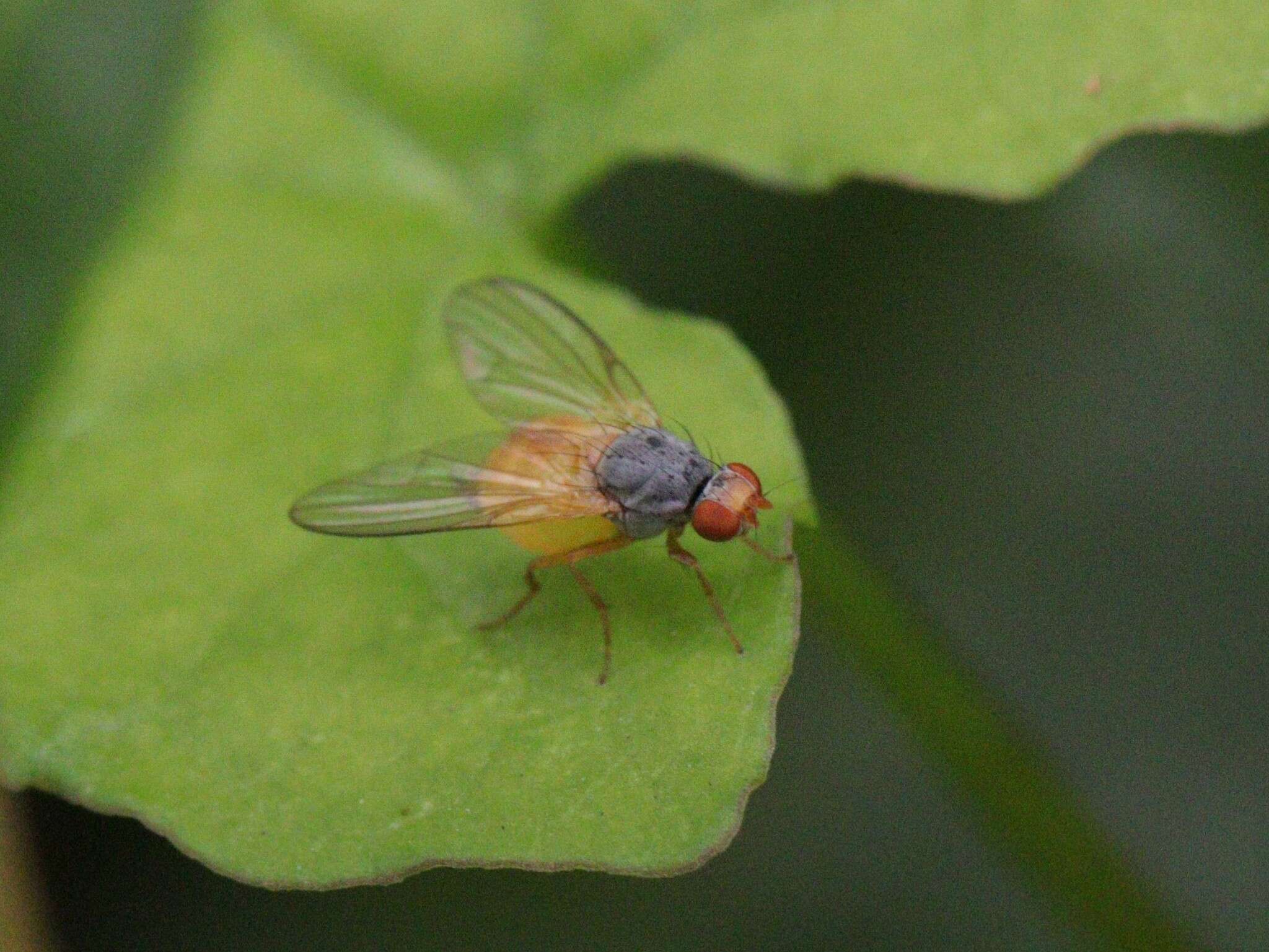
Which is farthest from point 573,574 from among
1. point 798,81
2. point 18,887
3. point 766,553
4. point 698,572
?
point 18,887

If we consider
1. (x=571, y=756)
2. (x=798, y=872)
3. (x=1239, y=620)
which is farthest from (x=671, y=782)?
(x=1239, y=620)

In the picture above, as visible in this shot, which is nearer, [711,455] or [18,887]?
[711,455]

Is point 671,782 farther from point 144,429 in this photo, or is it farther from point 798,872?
point 144,429

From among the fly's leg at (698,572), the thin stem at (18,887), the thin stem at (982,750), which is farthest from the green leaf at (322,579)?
the thin stem at (18,887)

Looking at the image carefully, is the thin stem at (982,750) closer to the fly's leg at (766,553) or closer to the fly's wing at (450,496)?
the fly's leg at (766,553)

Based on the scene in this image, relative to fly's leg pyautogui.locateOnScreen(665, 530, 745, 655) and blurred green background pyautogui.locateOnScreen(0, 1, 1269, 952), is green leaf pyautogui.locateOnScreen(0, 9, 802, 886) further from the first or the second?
blurred green background pyautogui.locateOnScreen(0, 1, 1269, 952)

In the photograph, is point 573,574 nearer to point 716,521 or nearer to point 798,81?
point 716,521
